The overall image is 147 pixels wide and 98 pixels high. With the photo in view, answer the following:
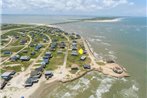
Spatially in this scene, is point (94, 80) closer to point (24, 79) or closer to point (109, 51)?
point (24, 79)

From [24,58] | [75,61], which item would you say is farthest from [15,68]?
[75,61]

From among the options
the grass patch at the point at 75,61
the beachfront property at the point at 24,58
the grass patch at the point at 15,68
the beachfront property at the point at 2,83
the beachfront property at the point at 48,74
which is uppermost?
the beachfront property at the point at 24,58

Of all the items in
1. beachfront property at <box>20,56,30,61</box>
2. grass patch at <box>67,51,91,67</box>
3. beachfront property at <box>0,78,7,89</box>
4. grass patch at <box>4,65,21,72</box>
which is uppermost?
beachfront property at <box>20,56,30,61</box>

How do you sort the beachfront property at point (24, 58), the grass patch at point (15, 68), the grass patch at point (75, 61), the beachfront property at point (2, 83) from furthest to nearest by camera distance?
1. the beachfront property at point (24, 58)
2. the grass patch at point (75, 61)
3. the grass patch at point (15, 68)
4. the beachfront property at point (2, 83)

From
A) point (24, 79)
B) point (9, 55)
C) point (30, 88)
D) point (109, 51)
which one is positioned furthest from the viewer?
point (109, 51)

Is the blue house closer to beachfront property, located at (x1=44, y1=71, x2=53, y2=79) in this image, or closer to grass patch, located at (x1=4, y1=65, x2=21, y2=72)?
grass patch, located at (x1=4, y1=65, x2=21, y2=72)

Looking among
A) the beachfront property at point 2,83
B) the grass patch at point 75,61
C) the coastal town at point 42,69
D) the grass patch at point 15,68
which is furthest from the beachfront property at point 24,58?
the beachfront property at point 2,83

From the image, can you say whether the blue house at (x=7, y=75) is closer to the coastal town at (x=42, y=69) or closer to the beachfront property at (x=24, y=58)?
the coastal town at (x=42, y=69)

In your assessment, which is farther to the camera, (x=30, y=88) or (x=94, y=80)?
(x=94, y=80)

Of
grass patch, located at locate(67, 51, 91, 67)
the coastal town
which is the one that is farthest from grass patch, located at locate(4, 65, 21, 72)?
grass patch, located at locate(67, 51, 91, 67)

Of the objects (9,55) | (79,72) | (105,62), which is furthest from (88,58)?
(9,55)

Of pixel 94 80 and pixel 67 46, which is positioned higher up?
pixel 67 46
